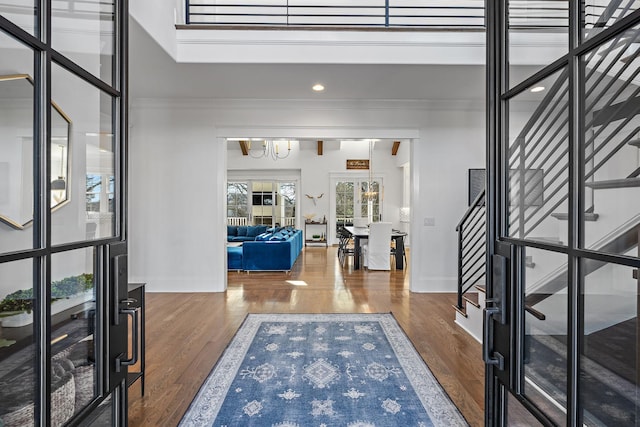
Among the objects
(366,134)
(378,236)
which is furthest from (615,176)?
(378,236)

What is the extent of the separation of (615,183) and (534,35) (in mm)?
565

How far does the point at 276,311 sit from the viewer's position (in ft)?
13.8

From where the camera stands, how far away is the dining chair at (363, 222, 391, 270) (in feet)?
22.9

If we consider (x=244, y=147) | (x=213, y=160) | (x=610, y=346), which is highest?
(x=244, y=147)

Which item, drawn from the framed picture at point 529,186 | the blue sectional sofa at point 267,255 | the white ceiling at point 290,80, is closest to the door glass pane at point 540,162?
the framed picture at point 529,186

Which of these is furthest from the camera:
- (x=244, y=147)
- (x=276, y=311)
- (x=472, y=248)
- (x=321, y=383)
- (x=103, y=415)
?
(x=244, y=147)

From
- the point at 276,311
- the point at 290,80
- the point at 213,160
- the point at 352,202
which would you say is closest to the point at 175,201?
the point at 213,160

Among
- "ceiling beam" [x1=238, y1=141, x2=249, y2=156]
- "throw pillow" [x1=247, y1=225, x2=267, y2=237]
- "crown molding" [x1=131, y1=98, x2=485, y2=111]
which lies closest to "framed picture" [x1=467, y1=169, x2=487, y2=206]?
"crown molding" [x1=131, y1=98, x2=485, y2=111]

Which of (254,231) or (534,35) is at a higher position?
(534,35)

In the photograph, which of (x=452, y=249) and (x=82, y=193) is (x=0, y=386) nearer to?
(x=82, y=193)

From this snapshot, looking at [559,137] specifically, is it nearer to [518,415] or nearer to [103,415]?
[518,415]

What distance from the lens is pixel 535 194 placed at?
113 centimetres

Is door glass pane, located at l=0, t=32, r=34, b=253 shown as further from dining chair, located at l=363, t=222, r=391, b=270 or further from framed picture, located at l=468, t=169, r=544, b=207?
dining chair, located at l=363, t=222, r=391, b=270

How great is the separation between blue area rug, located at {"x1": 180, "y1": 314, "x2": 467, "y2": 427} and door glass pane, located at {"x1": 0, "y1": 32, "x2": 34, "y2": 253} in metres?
1.53
